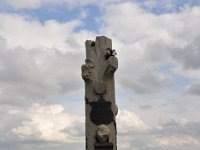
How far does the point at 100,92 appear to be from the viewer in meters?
15.2

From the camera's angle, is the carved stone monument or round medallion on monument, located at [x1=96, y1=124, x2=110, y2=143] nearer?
round medallion on monument, located at [x1=96, y1=124, x2=110, y2=143]

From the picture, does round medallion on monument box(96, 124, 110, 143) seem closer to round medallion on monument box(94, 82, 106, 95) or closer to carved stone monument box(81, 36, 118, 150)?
carved stone monument box(81, 36, 118, 150)

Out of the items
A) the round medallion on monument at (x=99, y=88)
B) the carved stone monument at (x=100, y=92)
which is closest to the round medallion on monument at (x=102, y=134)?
the carved stone monument at (x=100, y=92)

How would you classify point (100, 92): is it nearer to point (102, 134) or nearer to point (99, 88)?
point (99, 88)

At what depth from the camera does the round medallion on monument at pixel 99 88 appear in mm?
15234

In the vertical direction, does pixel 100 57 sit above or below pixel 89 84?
above

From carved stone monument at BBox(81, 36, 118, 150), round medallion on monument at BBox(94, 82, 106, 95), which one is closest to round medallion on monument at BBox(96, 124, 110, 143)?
carved stone monument at BBox(81, 36, 118, 150)

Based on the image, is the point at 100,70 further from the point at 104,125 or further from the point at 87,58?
the point at 104,125

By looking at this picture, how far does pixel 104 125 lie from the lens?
1497cm

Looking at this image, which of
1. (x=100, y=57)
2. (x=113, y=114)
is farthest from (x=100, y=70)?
(x=113, y=114)

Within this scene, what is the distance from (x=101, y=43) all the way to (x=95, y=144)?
146 inches

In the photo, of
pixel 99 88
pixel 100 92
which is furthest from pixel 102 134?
pixel 99 88

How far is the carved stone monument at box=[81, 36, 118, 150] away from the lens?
15.0 meters

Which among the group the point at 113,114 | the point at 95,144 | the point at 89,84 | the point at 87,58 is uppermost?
the point at 87,58
